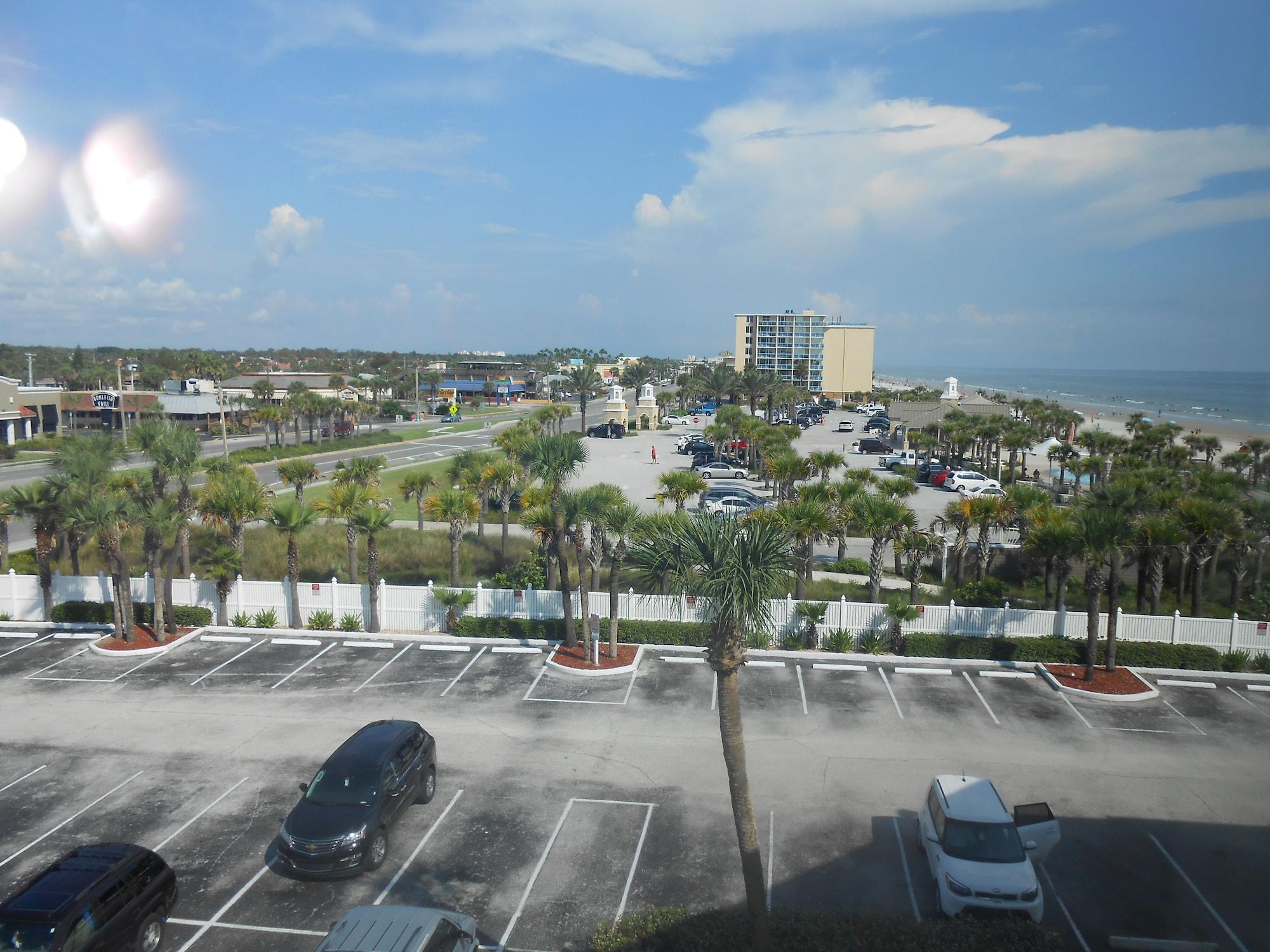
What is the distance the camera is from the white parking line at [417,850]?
36.7 feet

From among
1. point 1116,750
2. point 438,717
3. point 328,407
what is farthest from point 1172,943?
point 328,407

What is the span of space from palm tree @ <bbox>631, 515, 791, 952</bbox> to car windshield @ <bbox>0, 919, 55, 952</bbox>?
7.41m

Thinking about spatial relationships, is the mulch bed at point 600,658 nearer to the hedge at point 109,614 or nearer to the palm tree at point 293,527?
the palm tree at point 293,527

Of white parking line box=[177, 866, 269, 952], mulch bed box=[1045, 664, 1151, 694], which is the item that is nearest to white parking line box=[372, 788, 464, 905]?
white parking line box=[177, 866, 269, 952]

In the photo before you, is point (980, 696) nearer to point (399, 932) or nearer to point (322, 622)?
point (399, 932)

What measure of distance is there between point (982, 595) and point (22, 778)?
72.1 ft

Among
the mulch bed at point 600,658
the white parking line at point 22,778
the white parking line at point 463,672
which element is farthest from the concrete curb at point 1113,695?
the white parking line at point 22,778

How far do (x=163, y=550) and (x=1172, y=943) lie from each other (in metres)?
23.1

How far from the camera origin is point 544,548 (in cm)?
2361

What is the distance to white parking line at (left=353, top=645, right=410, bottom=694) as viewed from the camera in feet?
61.4

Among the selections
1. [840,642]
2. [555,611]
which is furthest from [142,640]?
[840,642]

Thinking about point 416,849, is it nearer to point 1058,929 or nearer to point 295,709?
point 295,709

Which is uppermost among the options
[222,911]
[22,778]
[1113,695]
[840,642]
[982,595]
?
[982,595]

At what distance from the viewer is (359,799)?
471 inches
